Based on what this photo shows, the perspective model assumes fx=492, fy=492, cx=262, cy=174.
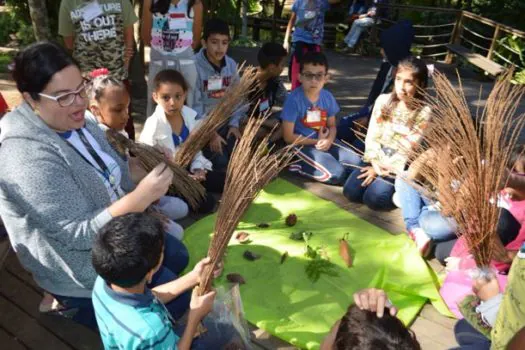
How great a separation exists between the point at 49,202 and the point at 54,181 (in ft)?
0.25

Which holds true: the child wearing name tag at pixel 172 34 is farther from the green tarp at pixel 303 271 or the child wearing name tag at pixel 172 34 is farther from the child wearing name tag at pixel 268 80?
the green tarp at pixel 303 271

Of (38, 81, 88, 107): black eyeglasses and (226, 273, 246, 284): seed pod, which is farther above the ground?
(38, 81, 88, 107): black eyeglasses

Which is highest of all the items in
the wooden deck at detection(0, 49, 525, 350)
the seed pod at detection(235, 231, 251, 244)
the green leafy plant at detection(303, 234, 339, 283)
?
the green leafy plant at detection(303, 234, 339, 283)

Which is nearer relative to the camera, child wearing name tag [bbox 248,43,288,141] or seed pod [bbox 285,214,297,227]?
seed pod [bbox 285,214,297,227]

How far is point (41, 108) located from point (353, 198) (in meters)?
2.20

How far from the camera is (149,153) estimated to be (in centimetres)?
247

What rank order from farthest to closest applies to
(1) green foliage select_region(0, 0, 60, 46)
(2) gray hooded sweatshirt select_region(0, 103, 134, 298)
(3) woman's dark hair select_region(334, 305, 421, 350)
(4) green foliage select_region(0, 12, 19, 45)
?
1. (4) green foliage select_region(0, 12, 19, 45)
2. (1) green foliage select_region(0, 0, 60, 46)
3. (2) gray hooded sweatshirt select_region(0, 103, 134, 298)
4. (3) woman's dark hair select_region(334, 305, 421, 350)

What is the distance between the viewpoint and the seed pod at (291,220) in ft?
9.95

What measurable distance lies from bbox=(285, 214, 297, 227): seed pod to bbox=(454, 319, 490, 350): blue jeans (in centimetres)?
113

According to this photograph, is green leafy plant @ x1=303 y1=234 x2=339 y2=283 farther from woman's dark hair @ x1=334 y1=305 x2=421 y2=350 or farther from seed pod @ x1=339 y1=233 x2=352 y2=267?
woman's dark hair @ x1=334 y1=305 x2=421 y2=350

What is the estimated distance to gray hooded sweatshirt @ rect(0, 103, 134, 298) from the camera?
173 cm

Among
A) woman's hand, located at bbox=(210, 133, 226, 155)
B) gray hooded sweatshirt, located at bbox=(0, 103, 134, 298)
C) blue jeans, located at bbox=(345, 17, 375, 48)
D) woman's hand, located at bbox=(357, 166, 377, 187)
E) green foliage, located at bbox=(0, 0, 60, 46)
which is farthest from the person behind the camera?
blue jeans, located at bbox=(345, 17, 375, 48)

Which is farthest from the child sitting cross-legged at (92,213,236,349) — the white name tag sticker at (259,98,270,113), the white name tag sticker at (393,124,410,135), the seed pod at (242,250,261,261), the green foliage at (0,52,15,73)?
the green foliage at (0,52,15,73)

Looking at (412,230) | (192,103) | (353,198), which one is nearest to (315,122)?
(353,198)
